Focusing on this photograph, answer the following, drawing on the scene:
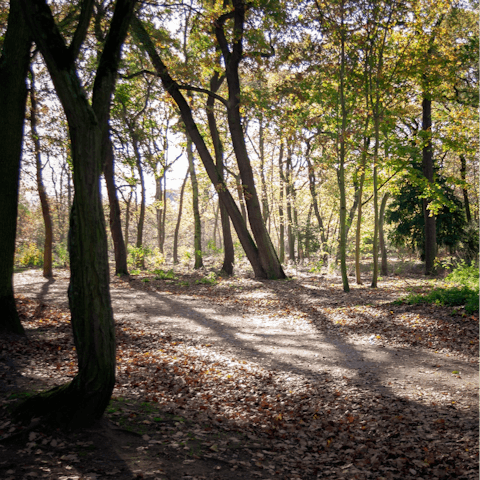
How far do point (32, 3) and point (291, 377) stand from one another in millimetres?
6307

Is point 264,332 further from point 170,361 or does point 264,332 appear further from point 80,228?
point 80,228

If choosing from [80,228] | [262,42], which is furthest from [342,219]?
[80,228]

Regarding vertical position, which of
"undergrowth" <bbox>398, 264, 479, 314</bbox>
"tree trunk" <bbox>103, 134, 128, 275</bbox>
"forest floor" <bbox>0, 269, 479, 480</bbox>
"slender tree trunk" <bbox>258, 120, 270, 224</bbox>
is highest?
"slender tree trunk" <bbox>258, 120, 270, 224</bbox>

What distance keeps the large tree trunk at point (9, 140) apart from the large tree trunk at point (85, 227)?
10.6 feet

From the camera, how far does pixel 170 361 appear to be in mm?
6875

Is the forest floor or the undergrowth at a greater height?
the undergrowth

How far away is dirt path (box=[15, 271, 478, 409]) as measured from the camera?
5.70m

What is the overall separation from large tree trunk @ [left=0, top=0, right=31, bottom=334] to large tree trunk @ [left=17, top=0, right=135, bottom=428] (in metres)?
3.22

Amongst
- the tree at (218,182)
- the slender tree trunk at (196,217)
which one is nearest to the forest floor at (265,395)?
the tree at (218,182)

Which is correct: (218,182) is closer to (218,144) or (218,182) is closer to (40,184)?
(218,144)

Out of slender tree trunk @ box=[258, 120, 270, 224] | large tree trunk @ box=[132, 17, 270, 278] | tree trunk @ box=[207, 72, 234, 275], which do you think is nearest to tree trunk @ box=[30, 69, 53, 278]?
large tree trunk @ box=[132, 17, 270, 278]

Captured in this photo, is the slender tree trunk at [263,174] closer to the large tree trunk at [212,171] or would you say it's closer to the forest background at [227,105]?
the forest background at [227,105]

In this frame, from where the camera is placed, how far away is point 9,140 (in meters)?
6.39

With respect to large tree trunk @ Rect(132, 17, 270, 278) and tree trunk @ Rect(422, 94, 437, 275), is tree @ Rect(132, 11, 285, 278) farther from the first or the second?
tree trunk @ Rect(422, 94, 437, 275)
